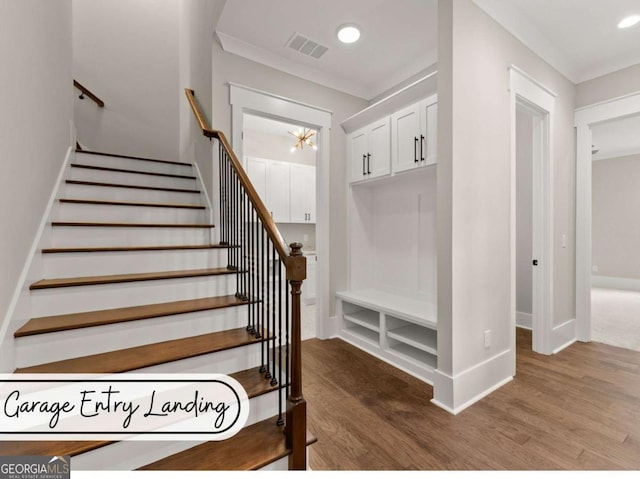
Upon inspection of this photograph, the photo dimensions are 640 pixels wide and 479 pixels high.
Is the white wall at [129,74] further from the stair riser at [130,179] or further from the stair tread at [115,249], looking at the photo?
the stair tread at [115,249]

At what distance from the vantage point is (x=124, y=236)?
2242mm

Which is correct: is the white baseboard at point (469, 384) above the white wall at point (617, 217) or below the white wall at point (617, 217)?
below

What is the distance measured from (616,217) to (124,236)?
9242mm

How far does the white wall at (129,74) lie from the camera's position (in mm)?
4066

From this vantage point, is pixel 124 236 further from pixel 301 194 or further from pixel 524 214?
pixel 524 214

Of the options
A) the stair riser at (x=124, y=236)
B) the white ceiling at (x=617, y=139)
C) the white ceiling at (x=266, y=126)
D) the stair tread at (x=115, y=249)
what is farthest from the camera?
the white ceiling at (x=266, y=126)

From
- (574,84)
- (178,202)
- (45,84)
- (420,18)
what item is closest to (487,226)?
(420,18)

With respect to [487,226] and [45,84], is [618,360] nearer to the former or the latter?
[487,226]

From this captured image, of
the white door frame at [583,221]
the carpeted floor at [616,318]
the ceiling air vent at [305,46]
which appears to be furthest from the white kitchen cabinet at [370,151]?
the carpeted floor at [616,318]

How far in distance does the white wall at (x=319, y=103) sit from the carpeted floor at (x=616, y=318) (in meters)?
3.12

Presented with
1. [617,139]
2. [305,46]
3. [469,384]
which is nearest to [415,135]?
[305,46]

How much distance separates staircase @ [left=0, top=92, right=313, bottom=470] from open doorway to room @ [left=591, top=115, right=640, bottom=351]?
6.10 meters

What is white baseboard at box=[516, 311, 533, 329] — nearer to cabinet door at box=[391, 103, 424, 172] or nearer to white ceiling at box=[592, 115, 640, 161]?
cabinet door at box=[391, 103, 424, 172]

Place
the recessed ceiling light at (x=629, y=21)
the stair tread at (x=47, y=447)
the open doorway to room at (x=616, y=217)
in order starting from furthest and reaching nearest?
the open doorway to room at (x=616, y=217), the recessed ceiling light at (x=629, y=21), the stair tread at (x=47, y=447)
